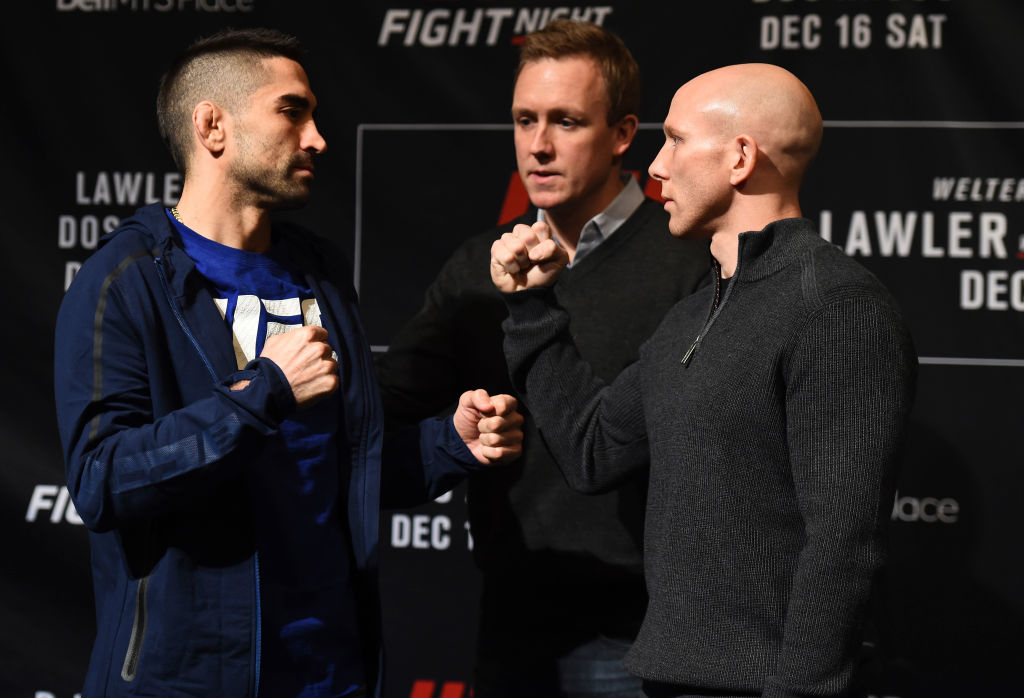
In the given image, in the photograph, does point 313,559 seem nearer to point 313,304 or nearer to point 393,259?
point 313,304

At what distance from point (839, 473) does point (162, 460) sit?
3.00 ft

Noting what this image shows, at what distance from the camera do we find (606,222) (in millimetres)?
2236

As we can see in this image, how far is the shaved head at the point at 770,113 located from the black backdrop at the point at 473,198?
4.10 ft

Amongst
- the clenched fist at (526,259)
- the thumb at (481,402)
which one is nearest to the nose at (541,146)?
the clenched fist at (526,259)

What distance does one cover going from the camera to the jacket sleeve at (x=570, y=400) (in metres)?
1.78

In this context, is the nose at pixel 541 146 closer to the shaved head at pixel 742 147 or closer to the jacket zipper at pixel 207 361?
the shaved head at pixel 742 147

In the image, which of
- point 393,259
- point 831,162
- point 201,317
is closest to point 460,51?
point 393,259

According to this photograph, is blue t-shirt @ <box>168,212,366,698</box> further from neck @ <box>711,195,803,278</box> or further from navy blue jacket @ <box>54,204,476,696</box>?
neck @ <box>711,195,803,278</box>

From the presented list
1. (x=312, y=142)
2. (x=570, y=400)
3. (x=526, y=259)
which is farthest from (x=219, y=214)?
(x=570, y=400)

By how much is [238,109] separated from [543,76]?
678 mm

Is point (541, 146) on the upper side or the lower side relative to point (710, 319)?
upper

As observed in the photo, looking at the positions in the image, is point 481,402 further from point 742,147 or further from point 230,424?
point 742,147

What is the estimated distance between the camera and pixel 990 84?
2.75m

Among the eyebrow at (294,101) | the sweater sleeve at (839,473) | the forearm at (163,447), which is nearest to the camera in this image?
the sweater sleeve at (839,473)
